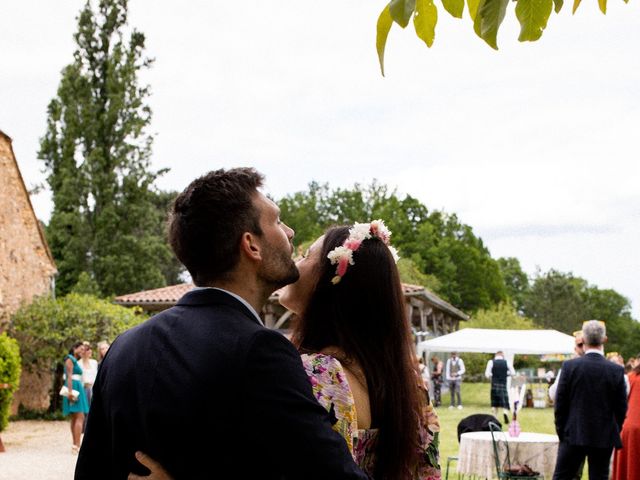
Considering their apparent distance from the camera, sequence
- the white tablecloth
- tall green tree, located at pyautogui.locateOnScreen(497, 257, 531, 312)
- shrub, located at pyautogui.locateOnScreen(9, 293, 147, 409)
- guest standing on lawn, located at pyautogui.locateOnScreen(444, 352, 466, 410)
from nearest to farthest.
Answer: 1. the white tablecloth
2. shrub, located at pyautogui.locateOnScreen(9, 293, 147, 409)
3. guest standing on lawn, located at pyautogui.locateOnScreen(444, 352, 466, 410)
4. tall green tree, located at pyautogui.locateOnScreen(497, 257, 531, 312)

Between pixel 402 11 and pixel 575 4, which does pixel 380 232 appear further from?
pixel 402 11

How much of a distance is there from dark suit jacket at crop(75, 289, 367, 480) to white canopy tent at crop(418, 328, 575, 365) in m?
22.7

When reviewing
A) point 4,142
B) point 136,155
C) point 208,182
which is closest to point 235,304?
point 208,182

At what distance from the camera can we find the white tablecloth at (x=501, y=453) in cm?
870

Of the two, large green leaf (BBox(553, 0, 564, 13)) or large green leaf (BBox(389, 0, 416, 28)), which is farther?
large green leaf (BBox(553, 0, 564, 13))

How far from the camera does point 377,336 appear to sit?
2.80m

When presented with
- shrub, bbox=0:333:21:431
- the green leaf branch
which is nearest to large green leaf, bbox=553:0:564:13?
the green leaf branch

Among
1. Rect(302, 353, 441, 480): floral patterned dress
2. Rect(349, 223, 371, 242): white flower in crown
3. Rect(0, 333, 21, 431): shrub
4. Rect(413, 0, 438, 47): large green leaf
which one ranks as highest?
Rect(413, 0, 438, 47): large green leaf

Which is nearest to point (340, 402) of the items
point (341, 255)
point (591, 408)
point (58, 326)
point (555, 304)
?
point (341, 255)

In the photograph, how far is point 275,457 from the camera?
186cm

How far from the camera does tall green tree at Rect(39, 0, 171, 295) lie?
35625 mm

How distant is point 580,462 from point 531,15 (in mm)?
7343

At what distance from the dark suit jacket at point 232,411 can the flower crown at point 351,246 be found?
92 centimetres

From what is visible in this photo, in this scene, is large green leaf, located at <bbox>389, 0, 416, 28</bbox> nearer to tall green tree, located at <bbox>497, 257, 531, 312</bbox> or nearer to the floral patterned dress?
the floral patterned dress
